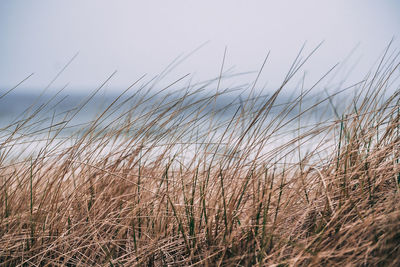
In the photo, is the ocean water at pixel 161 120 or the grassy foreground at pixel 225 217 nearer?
Answer: the grassy foreground at pixel 225 217

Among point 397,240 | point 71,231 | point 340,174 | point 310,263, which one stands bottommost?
point 71,231

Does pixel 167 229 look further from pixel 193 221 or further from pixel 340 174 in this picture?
pixel 340 174

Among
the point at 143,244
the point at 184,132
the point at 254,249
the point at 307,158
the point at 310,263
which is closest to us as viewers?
the point at 310,263

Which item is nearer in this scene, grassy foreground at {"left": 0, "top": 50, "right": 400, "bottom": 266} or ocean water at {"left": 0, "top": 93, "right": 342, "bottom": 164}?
grassy foreground at {"left": 0, "top": 50, "right": 400, "bottom": 266}

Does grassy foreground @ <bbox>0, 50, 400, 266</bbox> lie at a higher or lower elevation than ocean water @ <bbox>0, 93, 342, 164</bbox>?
lower

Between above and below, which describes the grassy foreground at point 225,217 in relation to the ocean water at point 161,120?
below

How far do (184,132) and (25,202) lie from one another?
0.71 meters

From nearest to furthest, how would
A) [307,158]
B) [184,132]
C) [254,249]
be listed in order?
1. [254,249]
2. [307,158]
3. [184,132]

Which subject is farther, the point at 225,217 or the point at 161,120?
the point at 161,120

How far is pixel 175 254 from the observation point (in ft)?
3.87

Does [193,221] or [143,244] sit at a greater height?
[193,221]

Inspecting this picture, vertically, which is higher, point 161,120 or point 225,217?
point 161,120

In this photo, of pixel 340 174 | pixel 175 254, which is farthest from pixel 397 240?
pixel 175 254

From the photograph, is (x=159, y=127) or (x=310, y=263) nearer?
(x=310, y=263)
